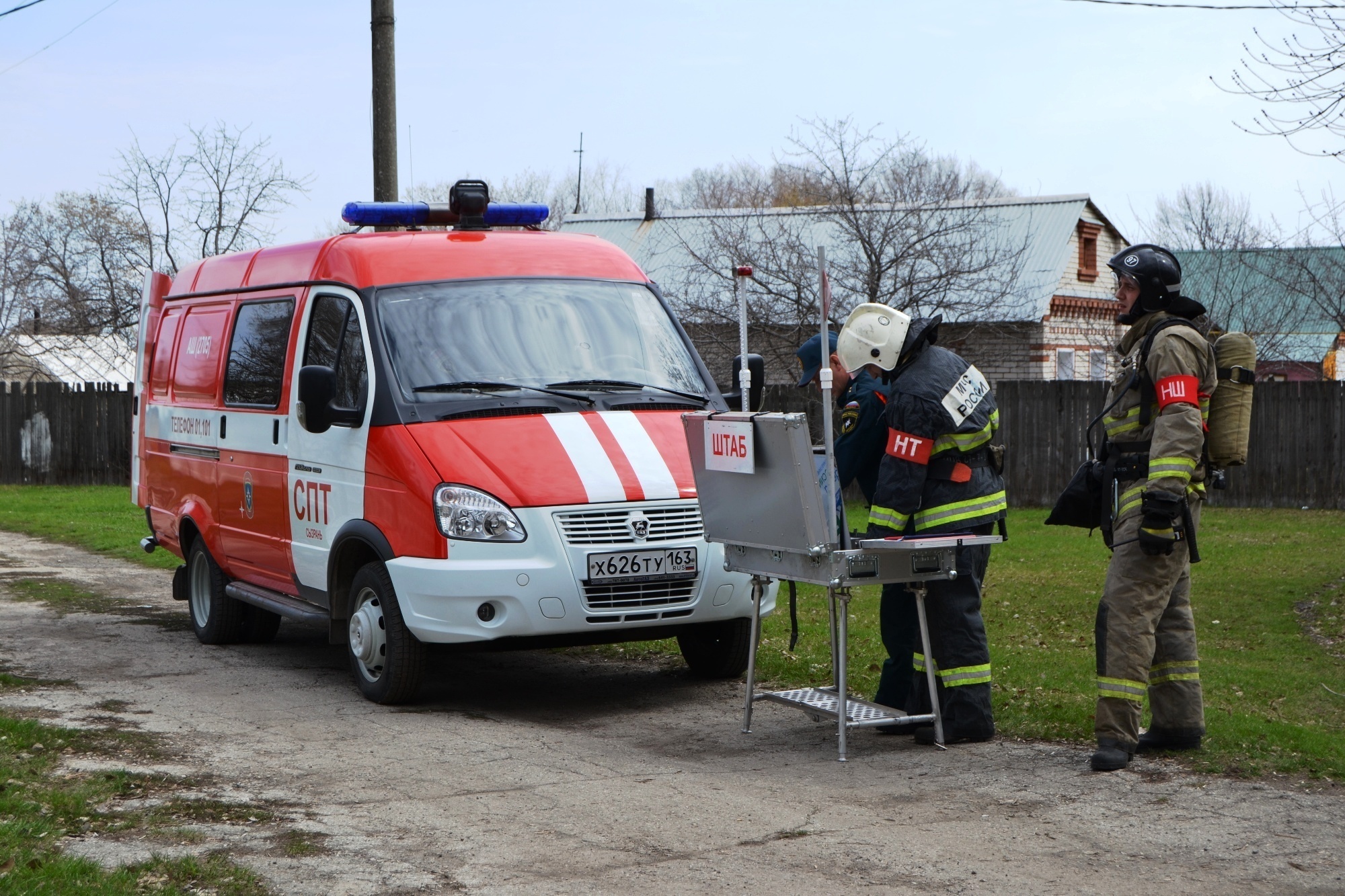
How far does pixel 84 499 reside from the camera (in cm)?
2298

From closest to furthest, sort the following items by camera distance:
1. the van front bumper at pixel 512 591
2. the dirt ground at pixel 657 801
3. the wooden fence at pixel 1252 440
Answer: the dirt ground at pixel 657 801
the van front bumper at pixel 512 591
the wooden fence at pixel 1252 440

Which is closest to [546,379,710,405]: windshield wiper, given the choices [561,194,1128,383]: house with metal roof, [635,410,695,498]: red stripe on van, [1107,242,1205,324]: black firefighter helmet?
[635,410,695,498]: red stripe on van

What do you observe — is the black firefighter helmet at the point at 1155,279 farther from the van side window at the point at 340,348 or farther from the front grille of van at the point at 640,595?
the van side window at the point at 340,348

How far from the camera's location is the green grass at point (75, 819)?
4566 millimetres

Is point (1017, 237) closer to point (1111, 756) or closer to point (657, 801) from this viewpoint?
point (1111, 756)

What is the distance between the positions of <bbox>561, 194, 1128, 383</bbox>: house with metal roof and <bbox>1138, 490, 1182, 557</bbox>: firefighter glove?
74.6 ft

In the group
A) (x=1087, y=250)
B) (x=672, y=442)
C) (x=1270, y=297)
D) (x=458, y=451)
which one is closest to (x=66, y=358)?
(x=1087, y=250)

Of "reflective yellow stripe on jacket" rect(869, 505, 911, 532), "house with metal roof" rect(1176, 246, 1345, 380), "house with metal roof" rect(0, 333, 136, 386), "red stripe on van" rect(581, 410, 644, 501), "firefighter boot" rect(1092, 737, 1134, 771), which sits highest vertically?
"house with metal roof" rect(1176, 246, 1345, 380)

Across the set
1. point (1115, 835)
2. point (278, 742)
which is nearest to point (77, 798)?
point (278, 742)

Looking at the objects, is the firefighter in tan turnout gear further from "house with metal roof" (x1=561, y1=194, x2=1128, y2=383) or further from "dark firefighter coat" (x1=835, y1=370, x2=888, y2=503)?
"house with metal roof" (x1=561, y1=194, x2=1128, y2=383)

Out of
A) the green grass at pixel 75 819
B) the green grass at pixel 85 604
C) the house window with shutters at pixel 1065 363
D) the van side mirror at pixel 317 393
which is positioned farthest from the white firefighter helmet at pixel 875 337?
the house window with shutters at pixel 1065 363

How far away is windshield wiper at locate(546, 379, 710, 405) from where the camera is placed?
786 cm

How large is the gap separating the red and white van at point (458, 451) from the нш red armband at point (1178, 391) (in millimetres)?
2433

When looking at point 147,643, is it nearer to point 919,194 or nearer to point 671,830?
point 671,830
